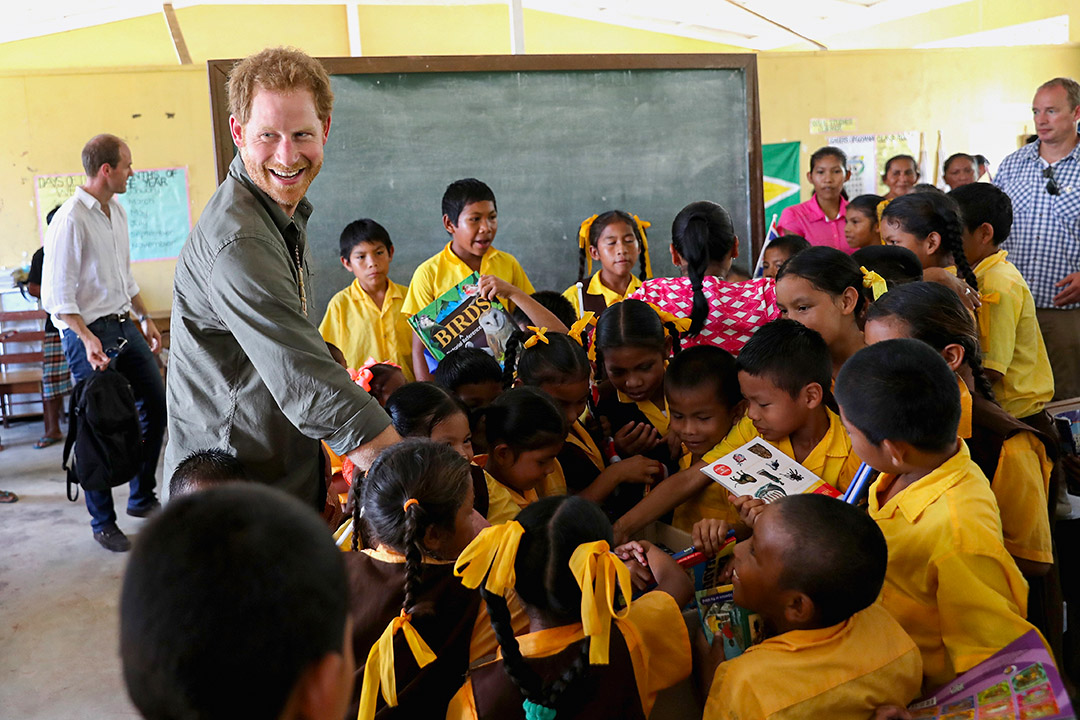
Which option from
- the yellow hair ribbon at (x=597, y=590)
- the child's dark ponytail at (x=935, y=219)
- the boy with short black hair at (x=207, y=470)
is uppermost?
the child's dark ponytail at (x=935, y=219)

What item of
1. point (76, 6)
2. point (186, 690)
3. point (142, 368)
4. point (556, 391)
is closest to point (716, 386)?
point (556, 391)

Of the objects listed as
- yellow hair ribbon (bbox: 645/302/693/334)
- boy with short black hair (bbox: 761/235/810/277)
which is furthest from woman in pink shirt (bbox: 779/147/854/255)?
→ yellow hair ribbon (bbox: 645/302/693/334)

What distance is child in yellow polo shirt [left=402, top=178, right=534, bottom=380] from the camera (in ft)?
10.2

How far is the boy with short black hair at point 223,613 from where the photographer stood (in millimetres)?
611

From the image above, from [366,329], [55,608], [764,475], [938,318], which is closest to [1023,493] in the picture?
[938,318]

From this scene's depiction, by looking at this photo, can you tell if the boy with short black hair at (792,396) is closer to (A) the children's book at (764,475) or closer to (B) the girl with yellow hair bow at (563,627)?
(A) the children's book at (764,475)

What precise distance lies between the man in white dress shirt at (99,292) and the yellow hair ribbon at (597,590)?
10.2 ft

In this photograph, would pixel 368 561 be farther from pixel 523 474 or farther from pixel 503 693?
pixel 523 474

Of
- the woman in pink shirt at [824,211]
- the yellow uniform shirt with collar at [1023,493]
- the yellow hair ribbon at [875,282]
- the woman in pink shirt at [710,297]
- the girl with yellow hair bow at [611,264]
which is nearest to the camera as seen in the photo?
the yellow uniform shirt with collar at [1023,493]

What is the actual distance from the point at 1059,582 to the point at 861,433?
2.69ft

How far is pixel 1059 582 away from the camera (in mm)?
1900

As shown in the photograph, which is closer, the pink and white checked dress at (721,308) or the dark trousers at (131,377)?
the pink and white checked dress at (721,308)

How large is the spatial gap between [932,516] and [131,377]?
3553mm

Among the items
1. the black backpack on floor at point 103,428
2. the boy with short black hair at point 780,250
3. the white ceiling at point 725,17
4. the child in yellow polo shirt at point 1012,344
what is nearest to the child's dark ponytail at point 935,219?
the child in yellow polo shirt at point 1012,344
